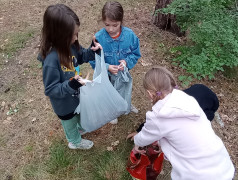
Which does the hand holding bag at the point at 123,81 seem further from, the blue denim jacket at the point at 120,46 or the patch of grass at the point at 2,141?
the patch of grass at the point at 2,141

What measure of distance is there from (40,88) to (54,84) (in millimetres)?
2025

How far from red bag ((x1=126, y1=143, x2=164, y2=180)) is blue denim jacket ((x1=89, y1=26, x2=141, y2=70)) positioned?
3.15ft

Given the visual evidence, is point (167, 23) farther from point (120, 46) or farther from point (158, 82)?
point (158, 82)

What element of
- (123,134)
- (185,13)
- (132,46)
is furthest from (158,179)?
(185,13)

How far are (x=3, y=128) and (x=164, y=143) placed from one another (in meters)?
2.46

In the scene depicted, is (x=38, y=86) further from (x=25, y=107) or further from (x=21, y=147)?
(x=21, y=147)

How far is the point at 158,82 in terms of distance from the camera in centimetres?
168

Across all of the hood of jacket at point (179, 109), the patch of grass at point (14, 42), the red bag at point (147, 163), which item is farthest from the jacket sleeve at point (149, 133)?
the patch of grass at point (14, 42)

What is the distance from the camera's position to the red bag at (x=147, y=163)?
6.75 ft

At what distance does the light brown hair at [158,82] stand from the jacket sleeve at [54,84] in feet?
2.07

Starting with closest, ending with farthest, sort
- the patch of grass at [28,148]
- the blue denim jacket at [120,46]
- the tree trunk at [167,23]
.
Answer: the blue denim jacket at [120,46] < the patch of grass at [28,148] < the tree trunk at [167,23]

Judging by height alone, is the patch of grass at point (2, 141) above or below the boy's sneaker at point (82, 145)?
below

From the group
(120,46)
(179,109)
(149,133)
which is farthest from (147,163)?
(120,46)

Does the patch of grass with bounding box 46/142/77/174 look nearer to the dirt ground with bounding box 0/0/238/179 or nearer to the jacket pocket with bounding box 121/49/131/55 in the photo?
the dirt ground with bounding box 0/0/238/179
